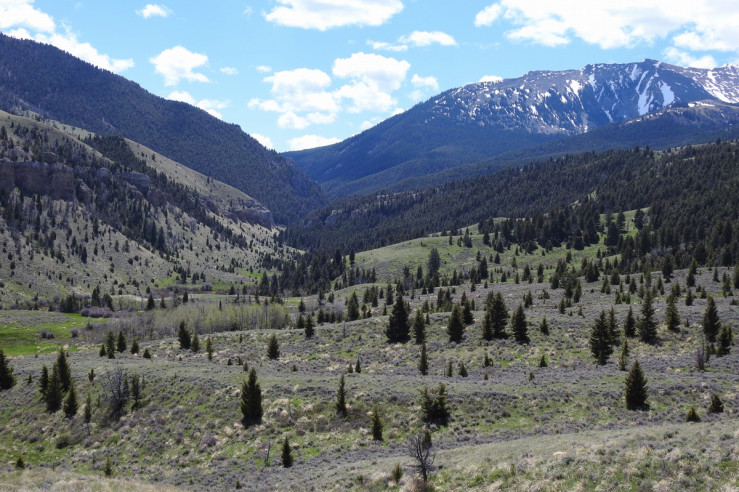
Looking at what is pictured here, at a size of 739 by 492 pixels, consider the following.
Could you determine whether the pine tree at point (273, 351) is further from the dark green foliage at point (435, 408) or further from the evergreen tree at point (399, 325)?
the dark green foliage at point (435, 408)

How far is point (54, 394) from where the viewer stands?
2223 inches

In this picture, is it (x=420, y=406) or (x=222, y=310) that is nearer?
(x=420, y=406)

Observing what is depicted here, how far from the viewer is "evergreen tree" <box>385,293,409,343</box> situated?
83625 millimetres

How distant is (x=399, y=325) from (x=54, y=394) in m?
A: 49.9

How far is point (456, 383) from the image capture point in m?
53.3

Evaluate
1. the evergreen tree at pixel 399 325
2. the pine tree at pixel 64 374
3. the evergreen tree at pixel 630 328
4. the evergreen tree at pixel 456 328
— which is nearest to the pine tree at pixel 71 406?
the pine tree at pixel 64 374

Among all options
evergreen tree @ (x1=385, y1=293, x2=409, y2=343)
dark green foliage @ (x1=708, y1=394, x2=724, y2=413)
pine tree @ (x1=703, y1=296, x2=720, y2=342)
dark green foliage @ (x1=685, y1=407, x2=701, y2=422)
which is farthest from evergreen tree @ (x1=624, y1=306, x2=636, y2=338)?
evergreen tree @ (x1=385, y1=293, x2=409, y2=343)

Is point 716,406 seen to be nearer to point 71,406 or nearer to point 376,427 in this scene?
point 376,427

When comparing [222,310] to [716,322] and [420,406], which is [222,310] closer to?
[420,406]

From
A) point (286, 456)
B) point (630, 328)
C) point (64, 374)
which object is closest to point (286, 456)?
point (286, 456)

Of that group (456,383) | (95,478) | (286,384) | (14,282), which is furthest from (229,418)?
(14,282)

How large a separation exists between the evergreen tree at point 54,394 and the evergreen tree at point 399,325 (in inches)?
1892

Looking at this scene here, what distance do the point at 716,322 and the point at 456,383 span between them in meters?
39.4

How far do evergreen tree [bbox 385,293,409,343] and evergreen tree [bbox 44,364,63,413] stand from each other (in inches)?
1892
